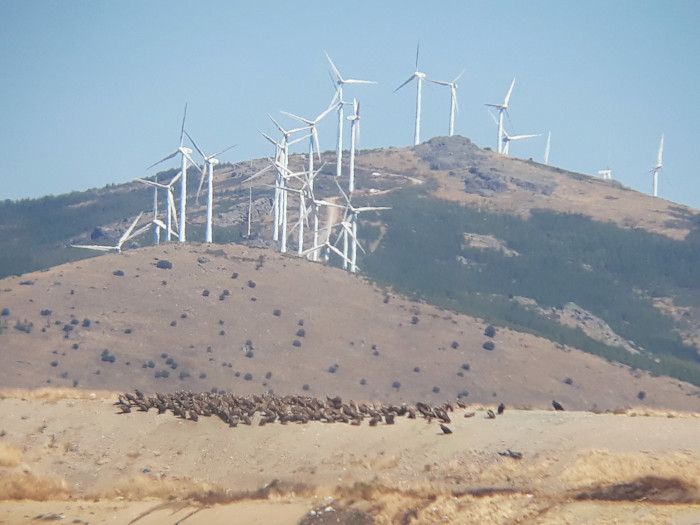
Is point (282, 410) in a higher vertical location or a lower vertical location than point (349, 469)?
higher

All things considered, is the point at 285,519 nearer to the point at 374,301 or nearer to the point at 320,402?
the point at 320,402

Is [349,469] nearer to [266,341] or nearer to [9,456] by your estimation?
[9,456]

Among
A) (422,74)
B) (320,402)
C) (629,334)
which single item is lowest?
(629,334)

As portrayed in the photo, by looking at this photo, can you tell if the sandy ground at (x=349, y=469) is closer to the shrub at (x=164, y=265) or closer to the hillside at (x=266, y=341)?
the hillside at (x=266, y=341)

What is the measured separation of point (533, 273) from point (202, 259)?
77.3 meters

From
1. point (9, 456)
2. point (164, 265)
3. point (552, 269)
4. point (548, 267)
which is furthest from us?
point (548, 267)

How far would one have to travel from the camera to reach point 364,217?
198125 millimetres

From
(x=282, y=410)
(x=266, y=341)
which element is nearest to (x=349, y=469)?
(x=282, y=410)

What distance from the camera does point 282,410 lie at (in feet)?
110

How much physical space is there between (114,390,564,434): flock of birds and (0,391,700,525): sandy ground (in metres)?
0.45

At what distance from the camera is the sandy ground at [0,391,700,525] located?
23.3 metres

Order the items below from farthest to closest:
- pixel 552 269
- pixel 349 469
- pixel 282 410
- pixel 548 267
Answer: pixel 548 267
pixel 552 269
pixel 282 410
pixel 349 469

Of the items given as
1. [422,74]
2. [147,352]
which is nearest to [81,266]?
[147,352]

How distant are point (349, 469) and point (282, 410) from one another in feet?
18.8
